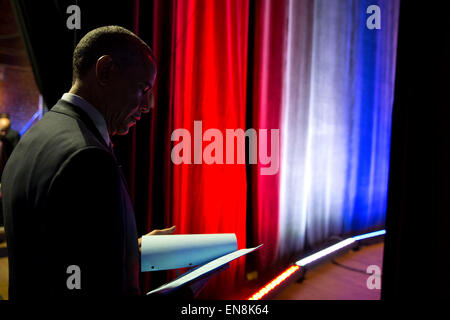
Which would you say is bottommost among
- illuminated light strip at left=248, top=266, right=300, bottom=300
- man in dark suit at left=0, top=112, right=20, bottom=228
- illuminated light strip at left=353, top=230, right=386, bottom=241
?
illuminated light strip at left=353, top=230, right=386, bottom=241

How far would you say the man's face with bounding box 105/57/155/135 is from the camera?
0.67m

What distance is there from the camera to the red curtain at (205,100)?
5.20 feet

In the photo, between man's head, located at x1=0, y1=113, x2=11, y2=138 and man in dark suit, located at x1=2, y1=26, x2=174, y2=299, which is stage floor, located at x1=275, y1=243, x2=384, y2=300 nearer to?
man in dark suit, located at x1=2, y1=26, x2=174, y2=299

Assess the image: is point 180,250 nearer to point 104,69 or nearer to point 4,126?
point 104,69

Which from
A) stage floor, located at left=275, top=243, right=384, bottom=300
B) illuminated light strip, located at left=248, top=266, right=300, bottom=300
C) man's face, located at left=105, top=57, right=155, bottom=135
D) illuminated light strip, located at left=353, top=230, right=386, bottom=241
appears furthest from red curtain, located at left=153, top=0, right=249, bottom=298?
illuminated light strip, located at left=353, top=230, right=386, bottom=241

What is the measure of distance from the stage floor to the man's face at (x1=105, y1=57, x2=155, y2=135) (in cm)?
159

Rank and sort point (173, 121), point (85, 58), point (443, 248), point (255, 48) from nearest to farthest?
point (85, 58)
point (443, 248)
point (173, 121)
point (255, 48)

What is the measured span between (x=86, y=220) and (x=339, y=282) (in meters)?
2.07

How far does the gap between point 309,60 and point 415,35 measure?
134cm

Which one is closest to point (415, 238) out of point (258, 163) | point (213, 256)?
point (213, 256)

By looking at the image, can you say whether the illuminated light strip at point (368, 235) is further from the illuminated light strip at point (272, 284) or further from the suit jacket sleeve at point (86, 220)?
the suit jacket sleeve at point (86, 220)
